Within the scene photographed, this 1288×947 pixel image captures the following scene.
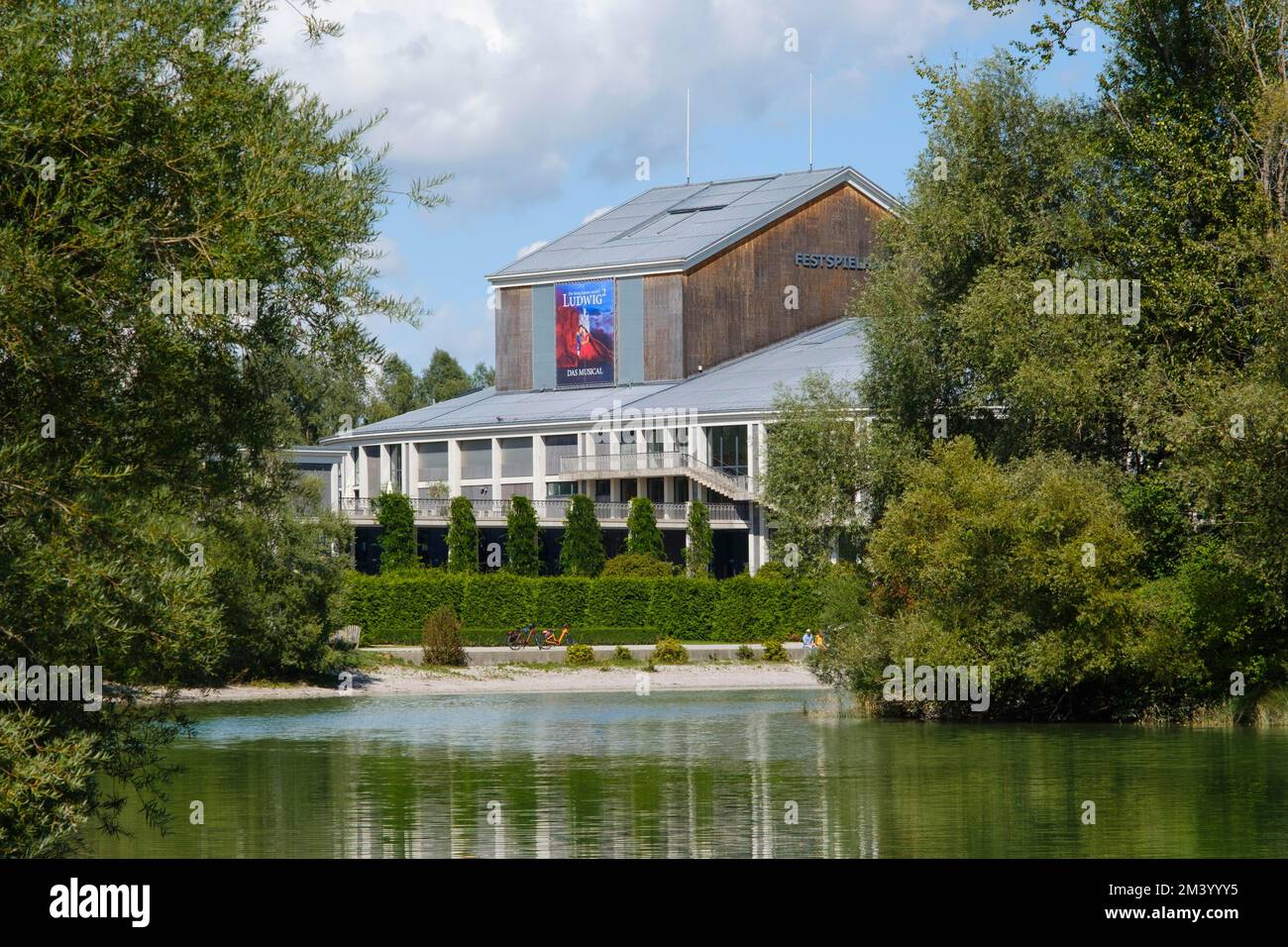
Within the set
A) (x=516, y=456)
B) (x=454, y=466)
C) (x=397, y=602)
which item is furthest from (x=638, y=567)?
(x=454, y=466)

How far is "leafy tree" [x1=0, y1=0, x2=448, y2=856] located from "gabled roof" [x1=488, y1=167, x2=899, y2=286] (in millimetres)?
78221

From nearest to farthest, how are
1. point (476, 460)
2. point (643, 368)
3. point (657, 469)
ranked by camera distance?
point (657, 469), point (476, 460), point (643, 368)

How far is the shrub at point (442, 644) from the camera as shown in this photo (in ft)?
191

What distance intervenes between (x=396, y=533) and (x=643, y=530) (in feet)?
34.5

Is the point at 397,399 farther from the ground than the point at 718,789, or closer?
farther from the ground

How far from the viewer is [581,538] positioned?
73.4m

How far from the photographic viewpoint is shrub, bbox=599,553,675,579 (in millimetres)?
70312

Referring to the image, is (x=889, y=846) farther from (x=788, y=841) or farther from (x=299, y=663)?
(x=299, y=663)

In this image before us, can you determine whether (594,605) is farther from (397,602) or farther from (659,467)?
(659,467)

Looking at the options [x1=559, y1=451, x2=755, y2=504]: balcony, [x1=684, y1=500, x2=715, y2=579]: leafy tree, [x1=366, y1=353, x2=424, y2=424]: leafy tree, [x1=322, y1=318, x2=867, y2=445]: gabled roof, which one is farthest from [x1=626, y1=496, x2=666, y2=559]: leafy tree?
[x1=366, y1=353, x2=424, y2=424]: leafy tree

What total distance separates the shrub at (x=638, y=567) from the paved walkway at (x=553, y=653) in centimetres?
507

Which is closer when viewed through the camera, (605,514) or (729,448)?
(605,514)

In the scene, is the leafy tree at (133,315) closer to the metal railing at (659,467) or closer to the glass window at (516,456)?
the metal railing at (659,467)

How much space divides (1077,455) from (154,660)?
88.8 feet
